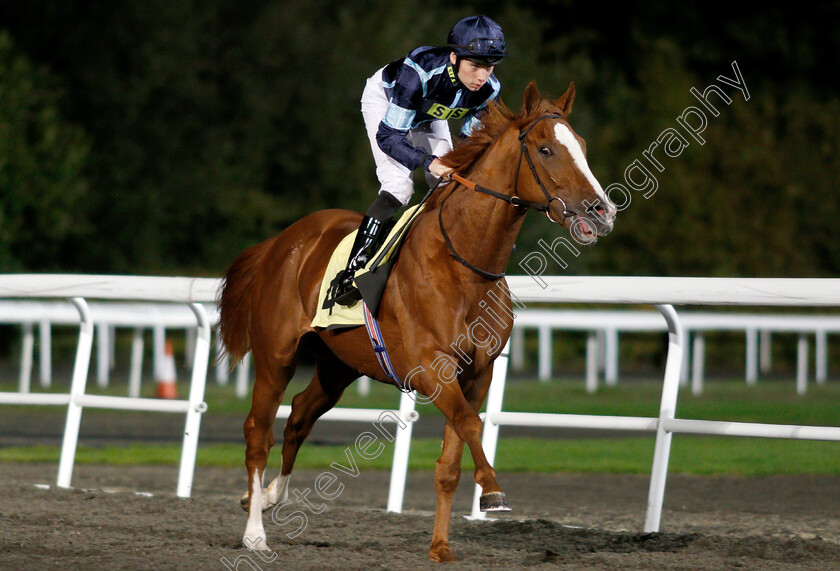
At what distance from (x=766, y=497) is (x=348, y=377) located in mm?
2936

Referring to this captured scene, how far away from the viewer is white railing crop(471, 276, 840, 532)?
4.96 m

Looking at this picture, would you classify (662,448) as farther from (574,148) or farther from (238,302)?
(238,302)

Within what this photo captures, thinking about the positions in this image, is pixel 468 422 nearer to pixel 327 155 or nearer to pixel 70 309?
pixel 70 309

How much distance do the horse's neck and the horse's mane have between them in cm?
9

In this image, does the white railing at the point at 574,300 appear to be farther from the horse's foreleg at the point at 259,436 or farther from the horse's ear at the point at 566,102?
the horse's ear at the point at 566,102

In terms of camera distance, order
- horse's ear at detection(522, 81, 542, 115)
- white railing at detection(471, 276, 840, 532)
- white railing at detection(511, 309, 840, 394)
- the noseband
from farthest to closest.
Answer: white railing at detection(511, 309, 840, 394)
white railing at detection(471, 276, 840, 532)
horse's ear at detection(522, 81, 542, 115)
the noseband

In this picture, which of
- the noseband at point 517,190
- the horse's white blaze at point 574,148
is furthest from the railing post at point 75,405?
the horse's white blaze at point 574,148

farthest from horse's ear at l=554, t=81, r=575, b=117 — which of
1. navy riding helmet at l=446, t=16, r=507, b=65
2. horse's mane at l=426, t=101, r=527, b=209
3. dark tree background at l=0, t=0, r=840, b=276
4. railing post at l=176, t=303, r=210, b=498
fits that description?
dark tree background at l=0, t=0, r=840, b=276

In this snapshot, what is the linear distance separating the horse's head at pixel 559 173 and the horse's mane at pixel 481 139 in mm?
186

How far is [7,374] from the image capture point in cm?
1620

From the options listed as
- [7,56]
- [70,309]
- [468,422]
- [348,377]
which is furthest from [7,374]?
[468,422]

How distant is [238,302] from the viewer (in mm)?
5898

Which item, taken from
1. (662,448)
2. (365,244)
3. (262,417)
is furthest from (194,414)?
(662,448)

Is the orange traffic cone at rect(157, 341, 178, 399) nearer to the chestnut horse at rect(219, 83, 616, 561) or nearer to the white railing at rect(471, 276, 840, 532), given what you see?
the white railing at rect(471, 276, 840, 532)
